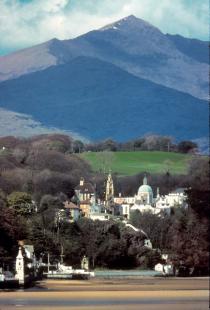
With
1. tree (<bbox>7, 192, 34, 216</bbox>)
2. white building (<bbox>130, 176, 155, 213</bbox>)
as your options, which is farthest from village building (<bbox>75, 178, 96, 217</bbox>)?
tree (<bbox>7, 192, 34, 216</bbox>)

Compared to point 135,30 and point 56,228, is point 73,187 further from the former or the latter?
point 135,30

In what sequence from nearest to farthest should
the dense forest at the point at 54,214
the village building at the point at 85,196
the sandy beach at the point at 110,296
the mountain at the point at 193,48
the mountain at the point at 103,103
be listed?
the sandy beach at the point at 110,296 → the dense forest at the point at 54,214 → the mountain at the point at 193,48 → the mountain at the point at 103,103 → the village building at the point at 85,196

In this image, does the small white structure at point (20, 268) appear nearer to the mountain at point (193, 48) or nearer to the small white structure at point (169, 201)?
the mountain at point (193, 48)

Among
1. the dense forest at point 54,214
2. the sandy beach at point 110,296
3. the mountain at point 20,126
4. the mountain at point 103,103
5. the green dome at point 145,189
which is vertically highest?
the mountain at point 103,103

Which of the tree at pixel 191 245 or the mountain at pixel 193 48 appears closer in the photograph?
the tree at pixel 191 245

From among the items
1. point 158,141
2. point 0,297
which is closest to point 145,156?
point 158,141

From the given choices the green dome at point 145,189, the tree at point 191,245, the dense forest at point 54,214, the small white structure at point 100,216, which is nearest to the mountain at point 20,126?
the dense forest at point 54,214

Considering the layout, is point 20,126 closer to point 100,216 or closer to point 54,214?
point 54,214
